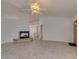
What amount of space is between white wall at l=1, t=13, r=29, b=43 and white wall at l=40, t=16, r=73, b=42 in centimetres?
153

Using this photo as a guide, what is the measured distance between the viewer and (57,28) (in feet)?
30.9

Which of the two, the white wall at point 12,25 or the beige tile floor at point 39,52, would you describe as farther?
the white wall at point 12,25

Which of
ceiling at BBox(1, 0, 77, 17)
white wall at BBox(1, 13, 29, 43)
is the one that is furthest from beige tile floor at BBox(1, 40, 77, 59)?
ceiling at BBox(1, 0, 77, 17)

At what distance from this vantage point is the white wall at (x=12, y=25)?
8000 mm

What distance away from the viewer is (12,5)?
8109 millimetres

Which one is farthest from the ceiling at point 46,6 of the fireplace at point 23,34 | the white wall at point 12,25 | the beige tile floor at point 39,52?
the beige tile floor at point 39,52

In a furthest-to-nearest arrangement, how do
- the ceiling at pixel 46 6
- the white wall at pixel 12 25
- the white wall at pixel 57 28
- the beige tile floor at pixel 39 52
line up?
the white wall at pixel 57 28, the white wall at pixel 12 25, the ceiling at pixel 46 6, the beige tile floor at pixel 39 52

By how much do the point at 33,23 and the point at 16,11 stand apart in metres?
1.95

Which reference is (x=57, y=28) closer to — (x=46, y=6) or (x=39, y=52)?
(x=46, y=6)

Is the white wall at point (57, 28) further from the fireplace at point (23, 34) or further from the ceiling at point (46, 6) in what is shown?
the fireplace at point (23, 34)

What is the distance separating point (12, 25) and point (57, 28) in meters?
3.33

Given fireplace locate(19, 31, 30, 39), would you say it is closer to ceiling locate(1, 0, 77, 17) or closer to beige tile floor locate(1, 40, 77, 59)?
ceiling locate(1, 0, 77, 17)

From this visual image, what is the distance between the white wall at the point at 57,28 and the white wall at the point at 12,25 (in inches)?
60.4

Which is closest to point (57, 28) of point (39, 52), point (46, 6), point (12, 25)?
point (46, 6)
